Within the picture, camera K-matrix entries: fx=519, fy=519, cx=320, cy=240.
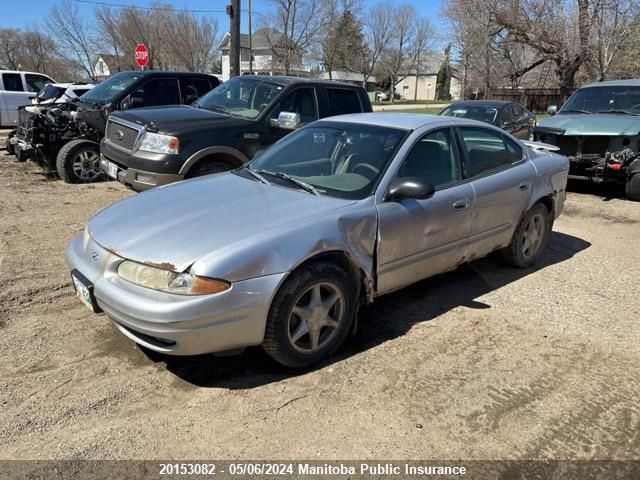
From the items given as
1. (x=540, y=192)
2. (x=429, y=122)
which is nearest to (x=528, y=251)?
(x=540, y=192)

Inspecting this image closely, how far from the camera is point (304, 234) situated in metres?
3.14

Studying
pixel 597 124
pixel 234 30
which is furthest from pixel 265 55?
pixel 597 124

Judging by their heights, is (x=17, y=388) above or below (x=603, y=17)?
below

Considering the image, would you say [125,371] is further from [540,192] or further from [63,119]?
[63,119]

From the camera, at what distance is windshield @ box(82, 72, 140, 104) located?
29.1ft

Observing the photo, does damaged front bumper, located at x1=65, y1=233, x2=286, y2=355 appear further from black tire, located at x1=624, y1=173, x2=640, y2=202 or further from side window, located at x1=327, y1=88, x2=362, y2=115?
black tire, located at x1=624, y1=173, x2=640, y2=202

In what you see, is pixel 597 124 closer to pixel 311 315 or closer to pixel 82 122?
pixel 311 315

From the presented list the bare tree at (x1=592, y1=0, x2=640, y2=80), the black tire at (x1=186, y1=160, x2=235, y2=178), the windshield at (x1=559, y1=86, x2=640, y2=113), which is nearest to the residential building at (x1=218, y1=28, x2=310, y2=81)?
the bare tree at (x1=592, y1=0, x2=640, y2=80)

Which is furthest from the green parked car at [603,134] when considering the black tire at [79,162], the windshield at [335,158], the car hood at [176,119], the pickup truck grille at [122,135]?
the black tire at [79,162]

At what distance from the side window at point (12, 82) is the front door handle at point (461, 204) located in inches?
633

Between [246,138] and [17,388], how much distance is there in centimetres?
436

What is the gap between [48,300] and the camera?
164 inches

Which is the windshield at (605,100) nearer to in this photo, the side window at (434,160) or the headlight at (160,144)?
the side window at (434,160)

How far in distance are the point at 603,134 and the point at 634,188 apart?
1022mm
